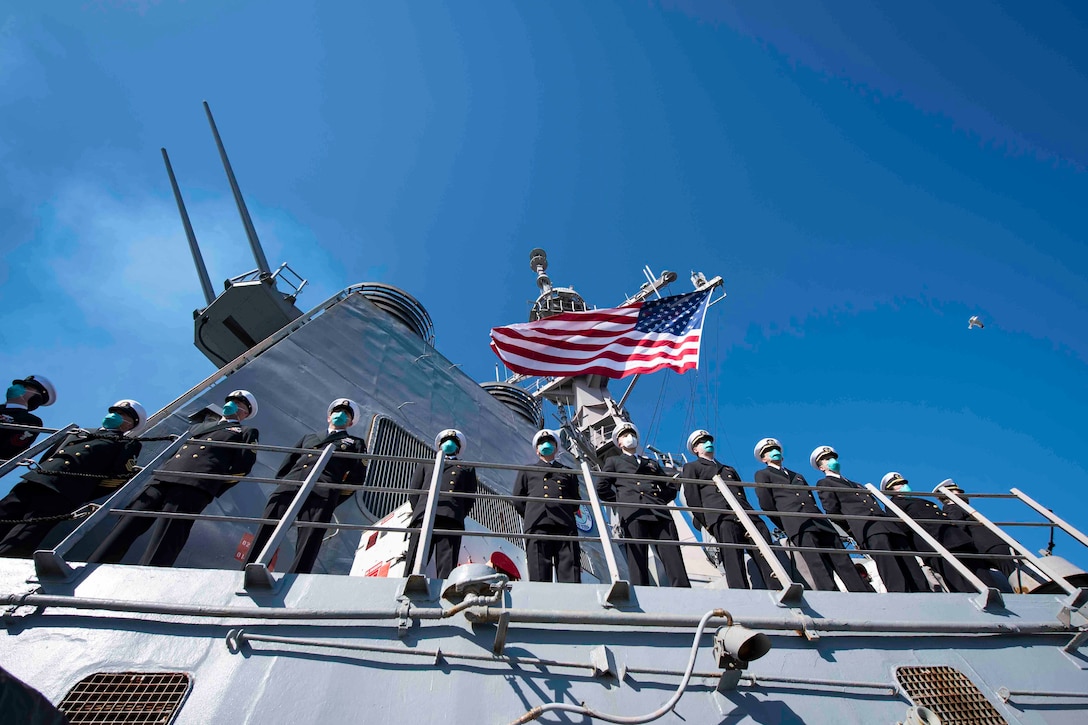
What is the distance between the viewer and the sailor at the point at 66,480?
3.21 meters

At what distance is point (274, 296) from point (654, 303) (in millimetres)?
5259

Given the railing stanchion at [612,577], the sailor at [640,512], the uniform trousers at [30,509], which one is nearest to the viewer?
the railing stanchion at [612,577]

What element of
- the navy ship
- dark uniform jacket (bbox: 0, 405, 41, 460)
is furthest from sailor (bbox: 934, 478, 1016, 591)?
dark uniform jacket (bbox: 0, 405, 41, 460)

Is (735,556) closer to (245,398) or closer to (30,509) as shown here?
(245,398)

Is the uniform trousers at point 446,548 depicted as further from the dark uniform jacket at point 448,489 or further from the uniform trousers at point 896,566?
the uniform trousers at point 896,566

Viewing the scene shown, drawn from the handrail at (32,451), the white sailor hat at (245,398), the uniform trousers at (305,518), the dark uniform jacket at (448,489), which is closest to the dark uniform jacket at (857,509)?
the dark uniform jacket at (448,489)

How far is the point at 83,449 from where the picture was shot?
3635 millimetres

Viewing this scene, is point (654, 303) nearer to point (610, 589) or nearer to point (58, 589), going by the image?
point (610, 589)

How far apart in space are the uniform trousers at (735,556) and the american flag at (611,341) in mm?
3555

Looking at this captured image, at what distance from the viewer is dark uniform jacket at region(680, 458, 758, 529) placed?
174 inches

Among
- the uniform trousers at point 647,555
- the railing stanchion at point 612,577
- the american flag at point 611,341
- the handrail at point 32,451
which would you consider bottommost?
the railing stanchion at point 612,577

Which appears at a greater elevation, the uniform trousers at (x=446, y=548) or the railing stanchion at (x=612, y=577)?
the uniform trousers at (x=446, y=548)

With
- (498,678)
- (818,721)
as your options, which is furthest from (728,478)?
(498,678)

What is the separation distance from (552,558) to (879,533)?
87.4 inches
